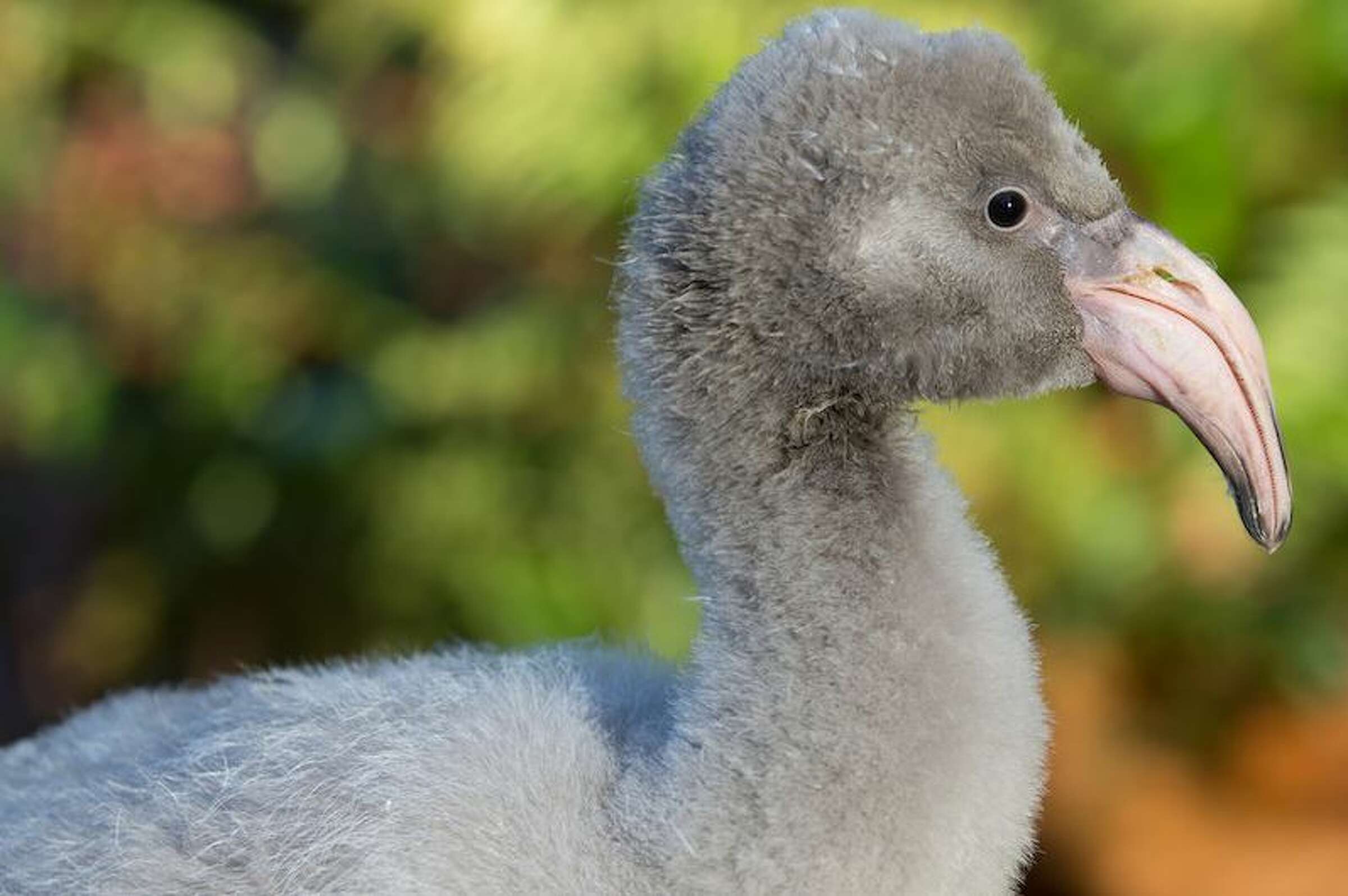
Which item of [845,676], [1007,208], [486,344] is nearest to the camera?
[845,676]

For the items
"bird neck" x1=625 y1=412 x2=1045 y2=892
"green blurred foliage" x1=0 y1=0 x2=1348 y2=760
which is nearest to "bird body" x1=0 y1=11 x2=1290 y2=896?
"bird neck" x1=625 y1=412 x2=1045 y2=892

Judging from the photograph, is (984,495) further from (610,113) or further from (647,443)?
(647,443)

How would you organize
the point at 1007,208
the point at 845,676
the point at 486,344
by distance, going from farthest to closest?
the point at 486,344
the point at 1007,208
the point at 845,676

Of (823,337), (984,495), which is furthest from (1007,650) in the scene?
(984,495)

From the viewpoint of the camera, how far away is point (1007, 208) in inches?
99.3

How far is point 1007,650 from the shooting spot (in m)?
2.48

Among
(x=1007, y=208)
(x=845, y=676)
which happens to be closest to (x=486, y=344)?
(x=1007, y=208)

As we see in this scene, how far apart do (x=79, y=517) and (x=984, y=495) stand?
2.87 meters

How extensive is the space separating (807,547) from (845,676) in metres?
0.16

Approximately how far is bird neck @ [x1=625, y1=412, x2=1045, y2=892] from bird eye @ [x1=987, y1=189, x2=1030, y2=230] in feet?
0.90

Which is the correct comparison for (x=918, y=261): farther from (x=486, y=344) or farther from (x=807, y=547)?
(x=486, y=344)

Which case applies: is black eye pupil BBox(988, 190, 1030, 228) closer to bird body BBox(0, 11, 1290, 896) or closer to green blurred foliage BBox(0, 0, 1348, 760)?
bird body BBox(0, 11, 1290, 896)

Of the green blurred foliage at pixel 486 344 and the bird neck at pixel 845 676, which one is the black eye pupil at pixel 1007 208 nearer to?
the bird neck at pixel 845 676

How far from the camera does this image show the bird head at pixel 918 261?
8.07 feet
